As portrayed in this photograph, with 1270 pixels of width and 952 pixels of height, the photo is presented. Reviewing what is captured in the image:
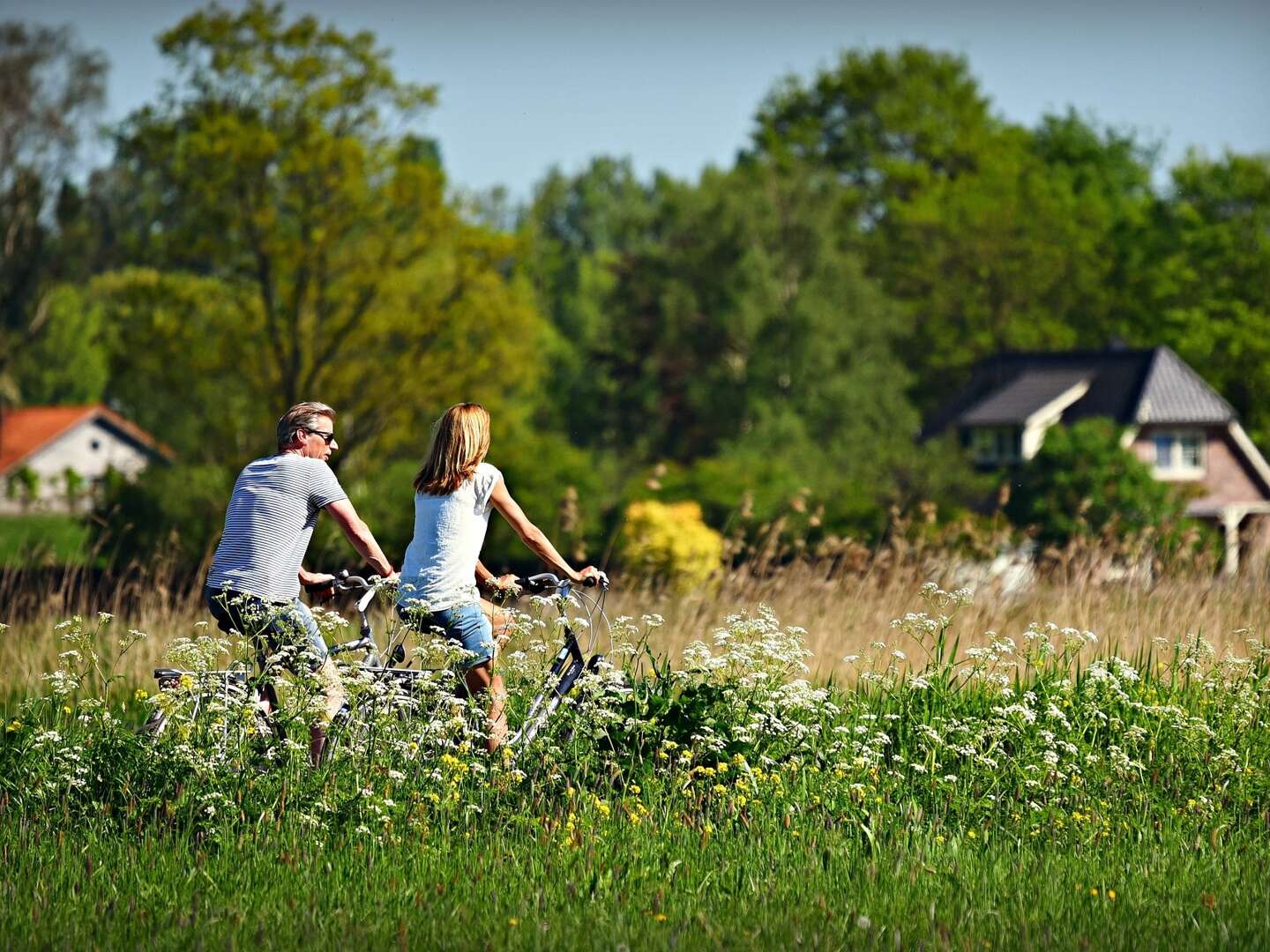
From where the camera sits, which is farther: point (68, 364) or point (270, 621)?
point (68, 364)

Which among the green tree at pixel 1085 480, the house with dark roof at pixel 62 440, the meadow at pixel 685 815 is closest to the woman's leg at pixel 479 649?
the meadow at pixel 685 815

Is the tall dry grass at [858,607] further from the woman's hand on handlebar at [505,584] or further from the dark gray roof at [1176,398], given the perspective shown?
the dark gray roof at [1176,398]

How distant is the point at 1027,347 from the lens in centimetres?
5253

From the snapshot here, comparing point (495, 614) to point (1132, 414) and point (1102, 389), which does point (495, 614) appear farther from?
point (1102, 389)

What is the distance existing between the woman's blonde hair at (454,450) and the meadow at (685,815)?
0.77m

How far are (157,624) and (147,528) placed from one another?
576 inches

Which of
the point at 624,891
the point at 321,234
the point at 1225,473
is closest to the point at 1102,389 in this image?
the point at 1225,473

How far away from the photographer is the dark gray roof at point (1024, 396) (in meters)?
46.7

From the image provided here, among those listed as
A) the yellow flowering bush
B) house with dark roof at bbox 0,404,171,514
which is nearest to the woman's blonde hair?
the yellow flowering bush

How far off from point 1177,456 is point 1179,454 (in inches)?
2.9

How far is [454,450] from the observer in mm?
6664

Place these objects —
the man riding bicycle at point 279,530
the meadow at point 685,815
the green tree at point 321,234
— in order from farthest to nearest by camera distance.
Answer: the green tree at point 321,234 < the man riding bicycle at point 279,530 < the meadow at point 685,815

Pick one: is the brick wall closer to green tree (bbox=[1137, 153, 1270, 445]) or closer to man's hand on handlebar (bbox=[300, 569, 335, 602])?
green tree (bbox=[1137, 153, 1270, 445])

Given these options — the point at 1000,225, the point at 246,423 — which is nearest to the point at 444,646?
the point at 246,423
